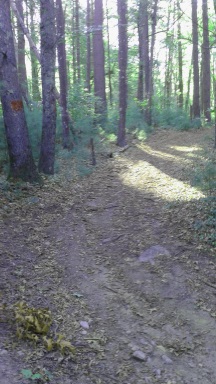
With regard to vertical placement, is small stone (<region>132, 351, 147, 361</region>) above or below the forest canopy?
below

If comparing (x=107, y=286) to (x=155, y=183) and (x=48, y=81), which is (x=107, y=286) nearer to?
(x=155, y=183)

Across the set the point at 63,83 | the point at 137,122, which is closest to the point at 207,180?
the point at 63,83

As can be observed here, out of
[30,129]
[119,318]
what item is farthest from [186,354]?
[30,129]

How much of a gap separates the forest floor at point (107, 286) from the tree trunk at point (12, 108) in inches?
23.2

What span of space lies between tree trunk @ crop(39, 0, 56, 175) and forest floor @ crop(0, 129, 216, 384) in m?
0.88

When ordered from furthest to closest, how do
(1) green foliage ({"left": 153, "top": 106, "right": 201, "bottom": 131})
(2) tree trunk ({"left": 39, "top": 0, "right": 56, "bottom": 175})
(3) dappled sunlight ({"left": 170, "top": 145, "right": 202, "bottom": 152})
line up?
(1) green foliage ({"left": 153, "top": 106, "right": 201, "bottom": 131})
(3) dappled sunlight ({"left": 170, "top": 145, "right": 202, "bottom": 152})
(2) tree trunk ({"left": 39, "top": 0, "right": 56, "bottom": 175})

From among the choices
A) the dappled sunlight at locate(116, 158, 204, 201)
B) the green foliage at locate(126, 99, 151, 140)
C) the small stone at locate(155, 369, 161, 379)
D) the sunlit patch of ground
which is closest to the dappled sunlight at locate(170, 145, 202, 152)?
the sunlit patch of ground

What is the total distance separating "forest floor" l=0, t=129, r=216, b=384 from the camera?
429 centimetres

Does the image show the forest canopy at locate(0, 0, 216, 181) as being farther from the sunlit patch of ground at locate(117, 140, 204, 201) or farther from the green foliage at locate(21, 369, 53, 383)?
the green foliage at locate(21, 369, 53, 383)

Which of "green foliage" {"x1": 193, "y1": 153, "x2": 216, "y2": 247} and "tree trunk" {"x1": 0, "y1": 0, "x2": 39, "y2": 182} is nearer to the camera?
"green foliage" {"x1": 193, "y1": 153, "x2": 216, "y2": 247}

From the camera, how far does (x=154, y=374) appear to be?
169 inches

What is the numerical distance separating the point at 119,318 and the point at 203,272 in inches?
68.7

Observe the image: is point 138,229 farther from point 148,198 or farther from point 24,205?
point 24,205

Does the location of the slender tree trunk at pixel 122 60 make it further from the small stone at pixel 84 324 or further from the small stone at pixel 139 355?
the small stone at pixel 139 355
